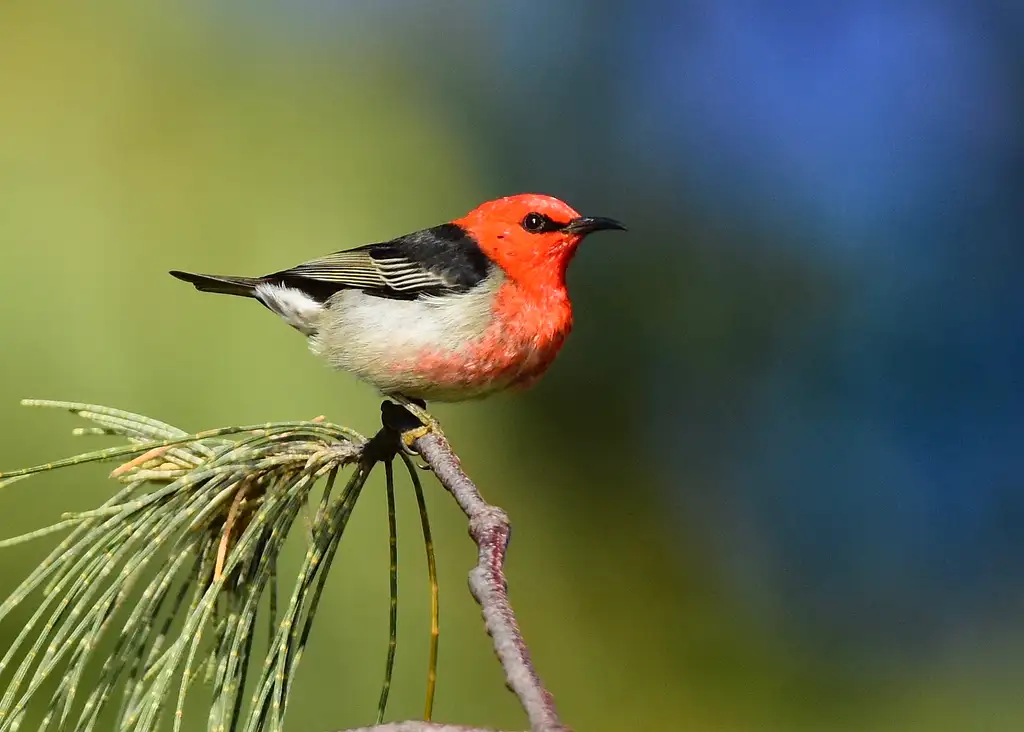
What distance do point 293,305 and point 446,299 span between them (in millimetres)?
333

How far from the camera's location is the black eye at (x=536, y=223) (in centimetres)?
200

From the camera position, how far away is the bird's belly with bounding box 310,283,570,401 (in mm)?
1831

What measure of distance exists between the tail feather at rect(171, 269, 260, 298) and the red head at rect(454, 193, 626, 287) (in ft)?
1.60

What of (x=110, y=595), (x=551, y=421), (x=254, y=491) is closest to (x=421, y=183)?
(x=551, y=421)

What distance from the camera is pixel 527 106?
2.75 meters

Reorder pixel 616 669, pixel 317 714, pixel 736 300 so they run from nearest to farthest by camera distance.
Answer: pixel 317 714 → pixel 616 669 → pixel 736 300

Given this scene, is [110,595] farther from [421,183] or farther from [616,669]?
[421,183]

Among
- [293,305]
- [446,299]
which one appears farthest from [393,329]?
[293,305]

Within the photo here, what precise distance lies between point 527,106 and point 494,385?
46.2 inches

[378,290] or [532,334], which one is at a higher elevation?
[378,290]

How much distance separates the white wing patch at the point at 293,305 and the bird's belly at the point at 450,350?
0.13 meters

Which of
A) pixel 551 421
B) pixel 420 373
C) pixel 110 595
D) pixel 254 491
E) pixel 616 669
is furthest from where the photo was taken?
pixel 551 421

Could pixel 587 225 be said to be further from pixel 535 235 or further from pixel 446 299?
pixel 446 299

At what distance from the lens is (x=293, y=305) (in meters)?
2.06
